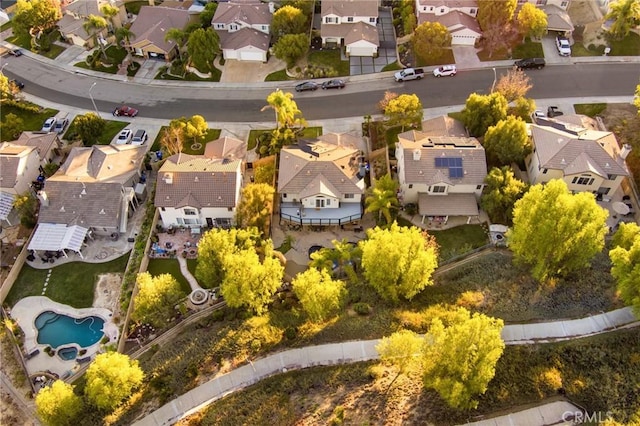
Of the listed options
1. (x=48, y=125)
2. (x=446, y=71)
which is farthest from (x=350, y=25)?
(x=48, y=125)

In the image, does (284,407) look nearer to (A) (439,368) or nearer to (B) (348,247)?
(A) (439,368)

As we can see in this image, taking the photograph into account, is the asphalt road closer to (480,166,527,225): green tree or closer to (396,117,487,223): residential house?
(396,117,487,223): residential house

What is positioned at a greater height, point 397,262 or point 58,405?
point 397,262

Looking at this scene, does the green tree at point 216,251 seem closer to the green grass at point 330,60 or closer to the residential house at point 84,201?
the residential house at point 84,201

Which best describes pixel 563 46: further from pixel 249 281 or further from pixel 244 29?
pixel 249 281

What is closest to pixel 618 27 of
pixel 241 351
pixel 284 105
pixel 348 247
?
pixel 284 105

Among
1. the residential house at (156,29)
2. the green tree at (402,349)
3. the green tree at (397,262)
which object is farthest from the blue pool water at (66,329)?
the residential house at (156,29)

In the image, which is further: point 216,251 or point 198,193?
point 198,193

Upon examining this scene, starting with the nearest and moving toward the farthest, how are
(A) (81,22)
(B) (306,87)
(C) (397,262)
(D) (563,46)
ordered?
(C) (397,262)
(B) (306,87)
(D) (563,46)
(A) (81,22)
